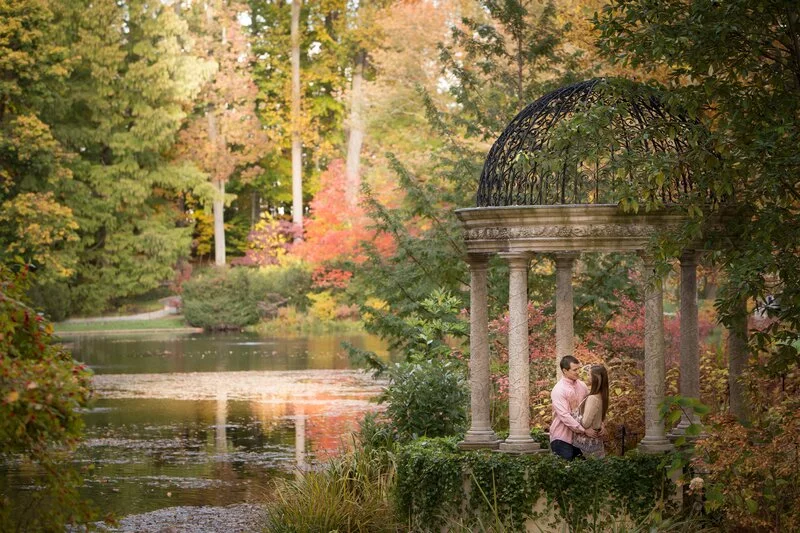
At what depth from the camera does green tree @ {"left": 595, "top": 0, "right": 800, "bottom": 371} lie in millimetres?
10273

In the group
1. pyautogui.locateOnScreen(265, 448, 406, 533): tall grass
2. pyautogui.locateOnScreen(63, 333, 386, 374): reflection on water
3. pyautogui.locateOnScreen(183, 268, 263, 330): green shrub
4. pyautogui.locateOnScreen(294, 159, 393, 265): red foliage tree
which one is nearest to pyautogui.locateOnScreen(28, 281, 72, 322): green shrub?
pyautogui.locateOnScreen(63, 333, 386, 374): reflection on water

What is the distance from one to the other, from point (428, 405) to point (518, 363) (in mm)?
2393

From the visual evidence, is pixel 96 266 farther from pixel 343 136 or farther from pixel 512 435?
pixel 512 435

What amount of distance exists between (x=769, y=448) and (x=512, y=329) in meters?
2.82

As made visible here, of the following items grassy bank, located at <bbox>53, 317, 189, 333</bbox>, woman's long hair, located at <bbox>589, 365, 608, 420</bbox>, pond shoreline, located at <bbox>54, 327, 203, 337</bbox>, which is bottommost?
woman's long hair, located at <bbox>589, 365, 608, 420</bbox>

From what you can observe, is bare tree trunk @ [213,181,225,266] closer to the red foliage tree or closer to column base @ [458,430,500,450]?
the red foliage tree

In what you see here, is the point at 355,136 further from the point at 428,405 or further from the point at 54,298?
the point at 428,405

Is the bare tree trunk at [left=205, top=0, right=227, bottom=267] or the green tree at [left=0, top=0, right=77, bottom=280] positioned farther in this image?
the bare tree trunk at [left=205, top=0, right=227, bottom=267]

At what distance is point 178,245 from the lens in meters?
51.6

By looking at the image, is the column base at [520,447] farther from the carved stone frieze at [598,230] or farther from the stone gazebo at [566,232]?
the carved stone frieze at [598,230]

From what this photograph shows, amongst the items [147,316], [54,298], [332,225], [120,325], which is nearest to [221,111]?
[332,225]

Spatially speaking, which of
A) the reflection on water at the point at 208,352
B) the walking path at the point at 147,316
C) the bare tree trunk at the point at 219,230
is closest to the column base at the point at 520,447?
the reflection on water at the point at 208,352

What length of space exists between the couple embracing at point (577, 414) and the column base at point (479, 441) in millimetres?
750

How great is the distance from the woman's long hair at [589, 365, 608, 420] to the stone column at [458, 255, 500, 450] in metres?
1.32
